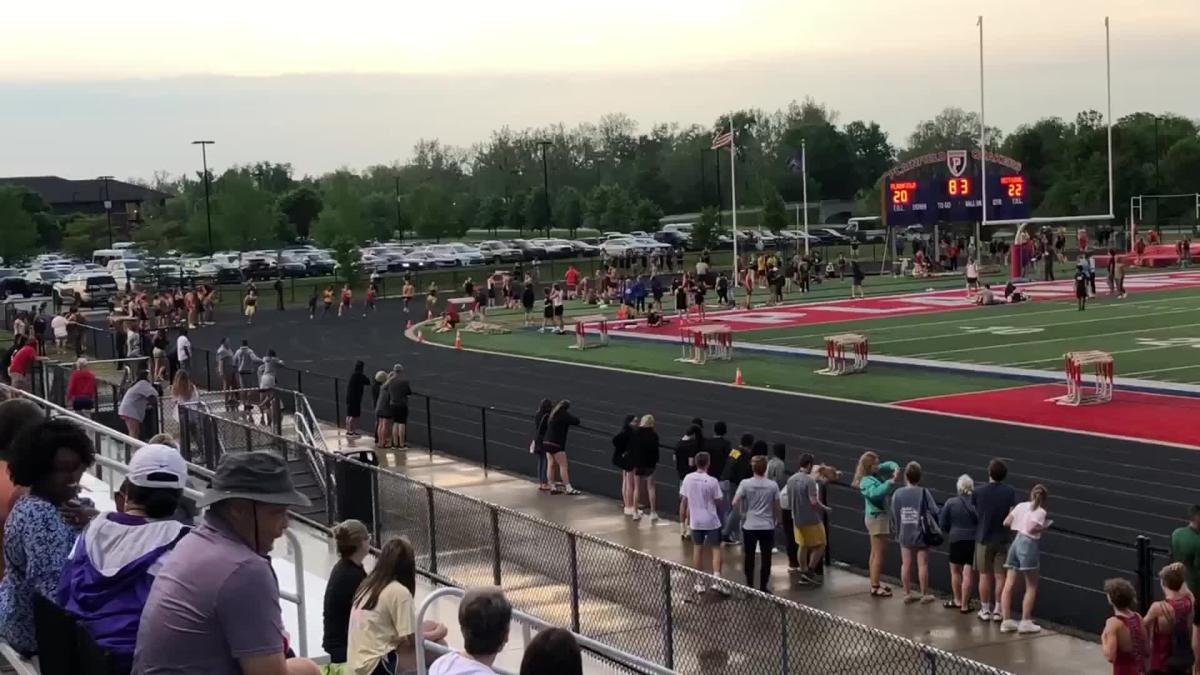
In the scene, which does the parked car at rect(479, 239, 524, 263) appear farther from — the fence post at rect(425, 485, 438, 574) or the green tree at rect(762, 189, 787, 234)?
the fence post at rect(425, 485, 438, 574)

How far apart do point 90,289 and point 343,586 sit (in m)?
60.8

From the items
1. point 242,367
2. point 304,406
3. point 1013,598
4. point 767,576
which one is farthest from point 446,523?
point 242,367

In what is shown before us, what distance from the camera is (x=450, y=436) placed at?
25.9m

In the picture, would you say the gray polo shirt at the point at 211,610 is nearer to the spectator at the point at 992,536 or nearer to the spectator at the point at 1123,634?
the spectator at the point at 1123,634

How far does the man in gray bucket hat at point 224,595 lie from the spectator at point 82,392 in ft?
61.5

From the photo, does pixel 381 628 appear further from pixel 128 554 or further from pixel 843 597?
pixel 843 597

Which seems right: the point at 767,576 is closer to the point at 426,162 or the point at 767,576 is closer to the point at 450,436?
the point at 450,436

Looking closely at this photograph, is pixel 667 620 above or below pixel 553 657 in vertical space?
below

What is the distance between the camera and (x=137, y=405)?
2075cm

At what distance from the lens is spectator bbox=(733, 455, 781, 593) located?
14398mm

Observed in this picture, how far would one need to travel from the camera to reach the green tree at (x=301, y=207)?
12344cm

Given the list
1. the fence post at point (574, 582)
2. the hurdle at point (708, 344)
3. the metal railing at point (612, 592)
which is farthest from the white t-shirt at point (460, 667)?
the hurdle at point (708, 344)

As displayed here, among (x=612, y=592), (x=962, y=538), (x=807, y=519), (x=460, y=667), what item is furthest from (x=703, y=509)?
(x=460, y=667)

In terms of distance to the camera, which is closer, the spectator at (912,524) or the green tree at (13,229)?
the spectator at (912,524)
